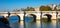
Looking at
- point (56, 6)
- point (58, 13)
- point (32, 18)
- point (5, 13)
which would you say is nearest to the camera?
point (5, 13)

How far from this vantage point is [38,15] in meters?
33.2

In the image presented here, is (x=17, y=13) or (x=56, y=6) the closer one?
(x=17, y=13)

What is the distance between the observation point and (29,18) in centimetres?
3784

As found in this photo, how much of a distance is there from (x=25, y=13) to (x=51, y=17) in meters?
4.76

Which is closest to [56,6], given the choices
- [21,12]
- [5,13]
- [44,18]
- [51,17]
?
[44,18]

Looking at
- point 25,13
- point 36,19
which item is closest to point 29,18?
point 36,19

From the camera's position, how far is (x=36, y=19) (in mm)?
34031

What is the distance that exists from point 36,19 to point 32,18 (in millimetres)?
2865

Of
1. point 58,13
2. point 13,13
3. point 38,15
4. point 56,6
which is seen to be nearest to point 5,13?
point 13,13

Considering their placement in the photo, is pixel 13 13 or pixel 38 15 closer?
pixel 13 13

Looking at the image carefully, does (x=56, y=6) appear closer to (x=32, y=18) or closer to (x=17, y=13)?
(x=32, y=18)

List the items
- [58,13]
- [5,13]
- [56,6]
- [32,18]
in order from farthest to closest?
[56,6] < [32,18] < [58,13] < [5,13]

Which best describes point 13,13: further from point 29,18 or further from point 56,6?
point 56,6

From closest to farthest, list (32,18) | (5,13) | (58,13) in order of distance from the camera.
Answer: (5,13) → (58,13) → (32,18)
